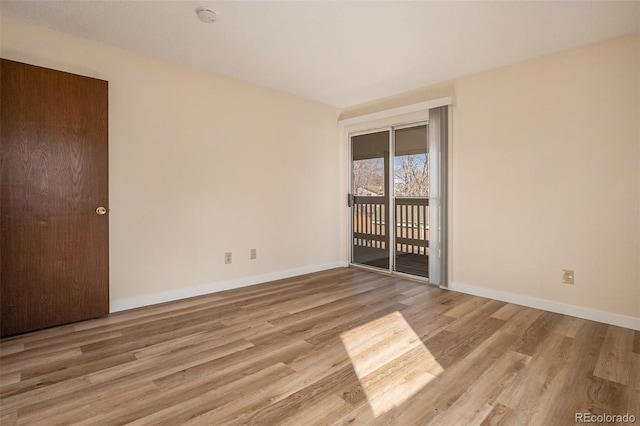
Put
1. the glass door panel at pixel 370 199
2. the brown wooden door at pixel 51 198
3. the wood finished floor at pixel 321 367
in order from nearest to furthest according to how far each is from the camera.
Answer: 1. the wood finished floor at pixel 321 367
2. the brown wooden door at pixel 51 198
3. the glass door panel at pixel 370 199

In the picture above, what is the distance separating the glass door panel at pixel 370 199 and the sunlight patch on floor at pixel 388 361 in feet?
6.40

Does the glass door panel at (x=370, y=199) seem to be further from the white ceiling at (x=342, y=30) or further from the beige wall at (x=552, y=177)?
the white ceiling at (x=342, y=30)

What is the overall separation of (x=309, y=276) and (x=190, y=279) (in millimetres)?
1536

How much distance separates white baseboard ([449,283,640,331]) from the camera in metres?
2.60

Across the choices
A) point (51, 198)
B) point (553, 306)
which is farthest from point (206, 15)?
point (553, 306)

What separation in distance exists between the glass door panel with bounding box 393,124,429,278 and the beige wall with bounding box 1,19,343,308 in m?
1.12

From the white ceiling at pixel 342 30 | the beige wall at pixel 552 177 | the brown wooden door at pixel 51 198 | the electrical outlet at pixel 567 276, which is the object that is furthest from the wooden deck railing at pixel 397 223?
the brown wooden door at pixel 51 198

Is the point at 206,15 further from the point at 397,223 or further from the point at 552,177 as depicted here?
the point at 552,177

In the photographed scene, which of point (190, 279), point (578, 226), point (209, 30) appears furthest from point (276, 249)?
point (578, 226)

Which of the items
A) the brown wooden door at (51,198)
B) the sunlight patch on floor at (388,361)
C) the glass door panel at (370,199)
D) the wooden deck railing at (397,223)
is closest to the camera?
the sunlight patch on floor at (388,361)

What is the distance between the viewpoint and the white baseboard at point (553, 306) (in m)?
2.60

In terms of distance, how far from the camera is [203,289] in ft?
11.3

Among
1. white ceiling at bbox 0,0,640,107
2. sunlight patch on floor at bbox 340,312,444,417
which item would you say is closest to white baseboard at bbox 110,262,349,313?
sunlight patch on floor at bbox 340,312,444,417

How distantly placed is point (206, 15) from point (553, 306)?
385 centimetres
